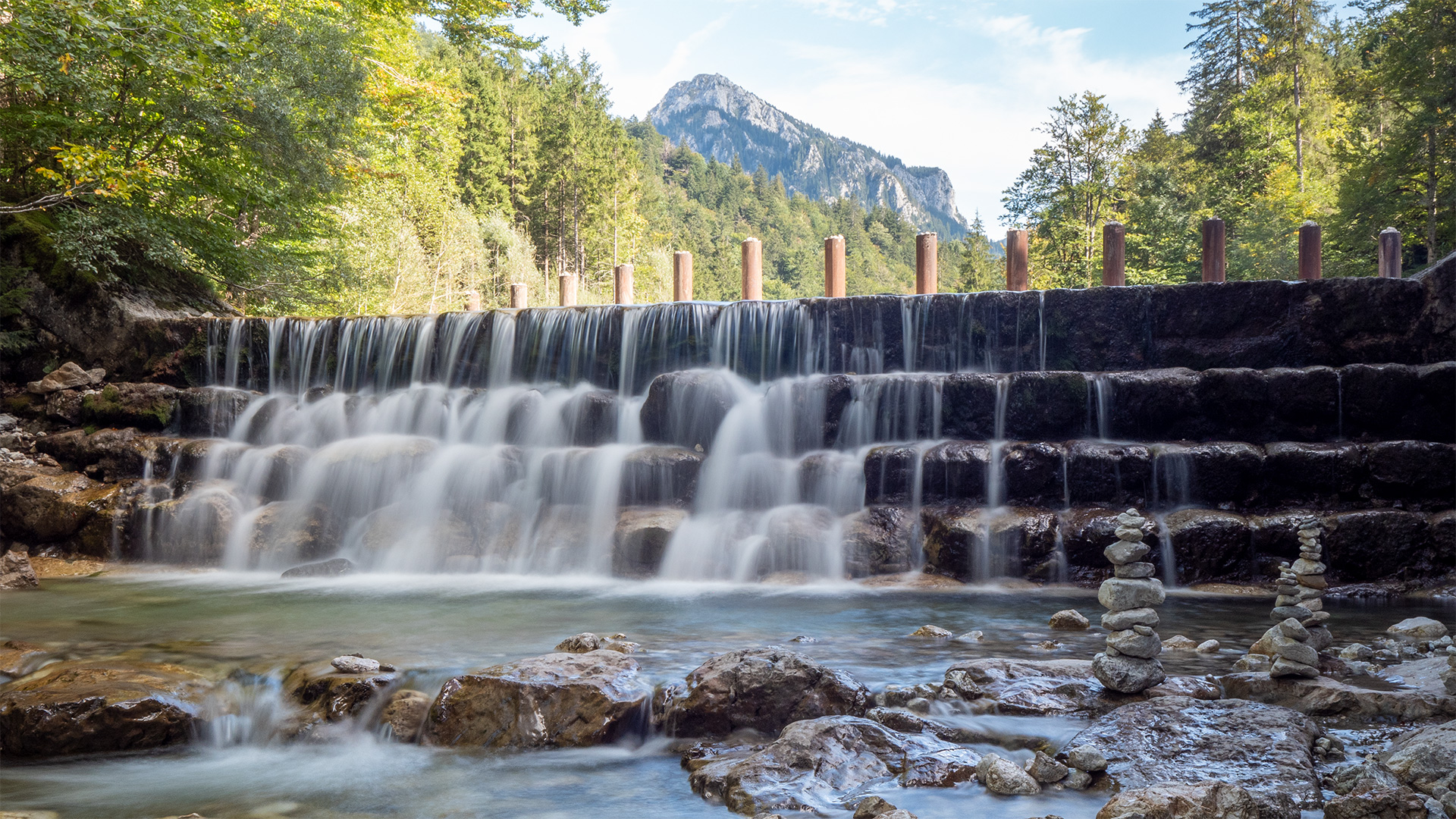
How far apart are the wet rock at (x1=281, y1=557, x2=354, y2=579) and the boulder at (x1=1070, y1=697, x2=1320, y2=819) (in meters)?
9.77

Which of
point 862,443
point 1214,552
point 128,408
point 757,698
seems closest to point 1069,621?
point 1214,552

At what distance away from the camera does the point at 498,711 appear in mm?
5227

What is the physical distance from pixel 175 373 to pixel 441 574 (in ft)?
28.2

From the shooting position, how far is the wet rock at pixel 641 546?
10922 mm

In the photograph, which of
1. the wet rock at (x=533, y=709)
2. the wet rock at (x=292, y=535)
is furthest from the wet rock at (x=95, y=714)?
the wet rock at (x=292, y=535)

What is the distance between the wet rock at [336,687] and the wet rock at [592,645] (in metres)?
1.38

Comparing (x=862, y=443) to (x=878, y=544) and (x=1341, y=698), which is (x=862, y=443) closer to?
(x=878, y=544)

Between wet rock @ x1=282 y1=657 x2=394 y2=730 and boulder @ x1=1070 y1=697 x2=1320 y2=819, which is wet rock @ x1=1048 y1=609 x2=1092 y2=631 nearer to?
boulder @ x1=1070 y1=697 x2=1320 y2=819

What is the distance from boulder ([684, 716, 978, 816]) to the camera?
4.12 metres

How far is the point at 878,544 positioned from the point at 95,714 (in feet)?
25.5

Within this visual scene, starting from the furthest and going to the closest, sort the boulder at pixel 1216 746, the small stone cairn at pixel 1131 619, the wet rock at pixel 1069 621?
1. the wet rock at pixel 1069 621
2. the small stone cairn at pixel 1131 619
3. the boulder at pixel 1216 746

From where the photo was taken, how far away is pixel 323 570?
11.3 m

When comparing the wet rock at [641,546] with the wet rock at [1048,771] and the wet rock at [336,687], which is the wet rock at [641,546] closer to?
the wet rock at [336,687]

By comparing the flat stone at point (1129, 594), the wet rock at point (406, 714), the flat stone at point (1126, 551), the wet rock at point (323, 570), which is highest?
the flat stone at point (1126, 551)
